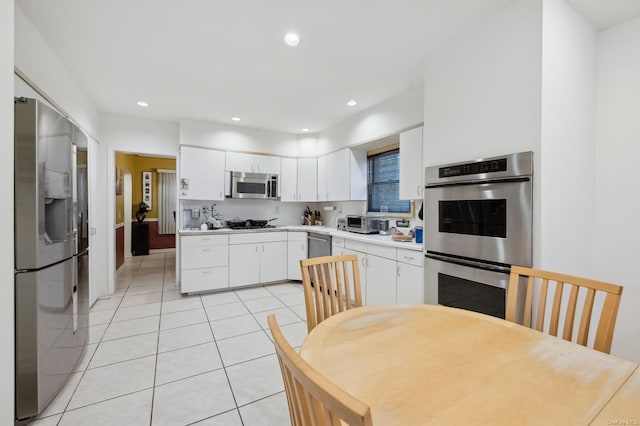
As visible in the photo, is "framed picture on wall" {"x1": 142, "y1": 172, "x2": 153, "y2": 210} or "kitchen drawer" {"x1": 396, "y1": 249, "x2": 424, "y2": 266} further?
"framed picture on wall" {"x1": 142, "y1": 172, "x2": 153, "y2": 210}

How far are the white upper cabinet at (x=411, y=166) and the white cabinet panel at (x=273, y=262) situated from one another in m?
2.21

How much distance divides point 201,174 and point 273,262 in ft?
5.75

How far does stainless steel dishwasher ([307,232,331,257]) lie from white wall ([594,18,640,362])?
2.80m

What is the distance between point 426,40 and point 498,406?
247 centimetres

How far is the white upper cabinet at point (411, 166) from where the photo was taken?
296 centimetres

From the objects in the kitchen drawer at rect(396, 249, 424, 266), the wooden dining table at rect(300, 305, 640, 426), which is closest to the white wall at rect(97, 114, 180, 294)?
the kitchen drawer at rect(396, 249, 424, 266)

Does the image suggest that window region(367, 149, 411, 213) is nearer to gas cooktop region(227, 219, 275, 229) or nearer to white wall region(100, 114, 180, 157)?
gas cooktop region(227, 219, 275, 229)

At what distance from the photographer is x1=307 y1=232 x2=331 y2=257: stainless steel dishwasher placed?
4098mm

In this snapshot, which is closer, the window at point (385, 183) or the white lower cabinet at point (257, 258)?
the window at point (385, 183)

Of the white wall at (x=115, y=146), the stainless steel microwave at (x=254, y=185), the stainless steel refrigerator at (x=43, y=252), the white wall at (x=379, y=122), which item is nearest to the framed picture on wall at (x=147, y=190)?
the white wall at (x=115, y=146)

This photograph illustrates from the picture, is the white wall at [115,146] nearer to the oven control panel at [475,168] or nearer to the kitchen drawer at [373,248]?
the kitchen drawer at [373,248]

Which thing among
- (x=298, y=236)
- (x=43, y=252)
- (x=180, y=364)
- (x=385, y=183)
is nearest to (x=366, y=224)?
(x=385, y=183)

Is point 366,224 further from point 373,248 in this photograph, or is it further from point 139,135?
point 139,135

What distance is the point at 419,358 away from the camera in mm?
950
